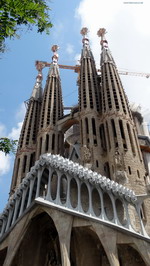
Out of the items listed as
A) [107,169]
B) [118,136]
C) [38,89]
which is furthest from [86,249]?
[38,89]

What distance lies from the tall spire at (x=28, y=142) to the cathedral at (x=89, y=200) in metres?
0.14

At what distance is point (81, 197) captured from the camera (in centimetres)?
1578

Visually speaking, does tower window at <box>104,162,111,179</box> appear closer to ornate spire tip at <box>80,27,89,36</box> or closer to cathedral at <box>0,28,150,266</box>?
cathedral at <box>0,28,150,266</box>

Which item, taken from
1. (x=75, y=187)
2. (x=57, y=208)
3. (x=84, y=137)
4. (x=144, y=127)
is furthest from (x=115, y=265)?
(x=144, y=127)

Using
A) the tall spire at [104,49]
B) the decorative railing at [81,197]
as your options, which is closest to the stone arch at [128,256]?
the decorative railing at [81,197]

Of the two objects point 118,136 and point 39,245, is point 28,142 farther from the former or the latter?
point 39,245

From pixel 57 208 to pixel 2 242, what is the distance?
492 centimetres

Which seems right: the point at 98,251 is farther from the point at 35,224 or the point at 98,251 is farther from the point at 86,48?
the point at 86,48

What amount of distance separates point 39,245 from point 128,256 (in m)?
6.02

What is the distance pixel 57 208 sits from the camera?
14133 mm

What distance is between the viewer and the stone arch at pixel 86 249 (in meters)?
14.4

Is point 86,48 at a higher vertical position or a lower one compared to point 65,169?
higher

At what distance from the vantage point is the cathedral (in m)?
13.4

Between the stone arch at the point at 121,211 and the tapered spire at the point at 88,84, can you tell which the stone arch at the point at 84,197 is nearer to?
the stone arch at the point at 121,211
